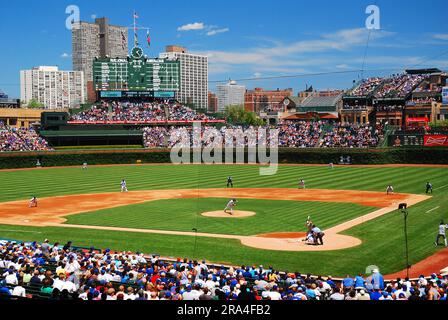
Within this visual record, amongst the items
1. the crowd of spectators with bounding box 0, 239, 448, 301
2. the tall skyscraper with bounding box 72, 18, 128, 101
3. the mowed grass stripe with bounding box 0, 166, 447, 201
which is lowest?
the mowed grass stripe with bounding box 0, 166, 447, 201

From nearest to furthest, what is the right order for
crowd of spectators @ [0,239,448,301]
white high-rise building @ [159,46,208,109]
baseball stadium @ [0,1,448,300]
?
crowd of spectators @ [0,239,448,301], baseball stadium @ [0,1,448,300], white high-rise building @ [159,46,208,109]

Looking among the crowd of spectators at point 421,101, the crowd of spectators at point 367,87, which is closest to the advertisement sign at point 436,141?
the crowd of spectators at point 367,87

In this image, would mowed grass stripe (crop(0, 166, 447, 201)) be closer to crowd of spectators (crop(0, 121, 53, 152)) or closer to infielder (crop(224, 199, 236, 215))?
crowd of spectators (crop(0, 121, 53, 152))

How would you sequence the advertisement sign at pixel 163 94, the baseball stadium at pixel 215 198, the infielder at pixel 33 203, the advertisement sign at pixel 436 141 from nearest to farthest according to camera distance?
the baseball stadium at pixel 215 198, the infielder at pixel 33 203, the advertisement sign at pixel 436 141, the advertisement sign at pixel 163 94

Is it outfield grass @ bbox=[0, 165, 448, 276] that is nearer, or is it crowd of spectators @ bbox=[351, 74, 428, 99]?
outfield grass @ bbox=[0, 165, 448, 276]

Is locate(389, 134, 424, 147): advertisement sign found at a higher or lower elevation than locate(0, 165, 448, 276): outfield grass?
higher

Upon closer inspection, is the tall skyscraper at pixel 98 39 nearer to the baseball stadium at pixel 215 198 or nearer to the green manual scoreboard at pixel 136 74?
the green manual scoreboard at pixel 136 74

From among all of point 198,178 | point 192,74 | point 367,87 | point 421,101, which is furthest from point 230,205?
point 192,74

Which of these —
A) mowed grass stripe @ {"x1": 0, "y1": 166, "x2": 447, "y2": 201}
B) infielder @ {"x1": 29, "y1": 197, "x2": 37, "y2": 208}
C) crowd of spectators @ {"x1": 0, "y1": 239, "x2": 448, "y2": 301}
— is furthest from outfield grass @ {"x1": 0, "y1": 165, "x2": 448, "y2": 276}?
infielder @ {"x1": 29, "y1": 197, "x2": 37, "y2": 208}
